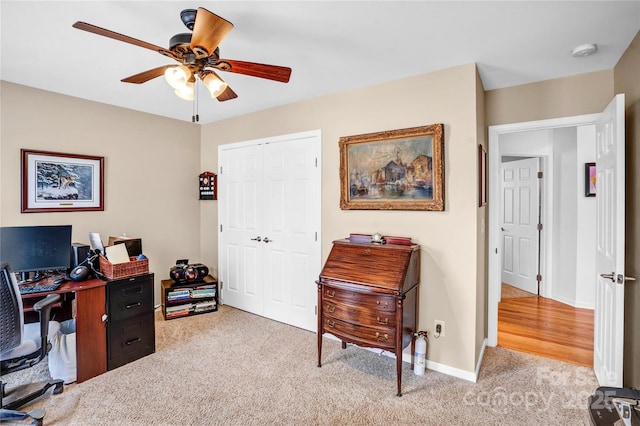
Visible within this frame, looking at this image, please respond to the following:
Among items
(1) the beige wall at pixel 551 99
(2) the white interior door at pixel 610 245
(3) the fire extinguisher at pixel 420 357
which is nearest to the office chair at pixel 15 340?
(3) the fire extinguisher at pixel 420 357

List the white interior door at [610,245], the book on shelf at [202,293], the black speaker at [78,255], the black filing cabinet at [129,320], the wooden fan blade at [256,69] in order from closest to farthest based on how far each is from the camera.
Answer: the wooden fan blade at [256,69] < the white interior door at [610,245] < the black filing cabinet at [129,320] < the black speaker at [78,255] < the book on shelf at [202,293]

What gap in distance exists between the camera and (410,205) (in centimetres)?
274

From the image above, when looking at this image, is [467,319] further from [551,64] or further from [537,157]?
[537,157]

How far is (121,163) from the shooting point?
11.8 feet

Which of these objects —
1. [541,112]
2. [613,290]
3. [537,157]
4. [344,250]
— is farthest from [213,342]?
[537,157]

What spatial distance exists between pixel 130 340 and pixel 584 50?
164 inches

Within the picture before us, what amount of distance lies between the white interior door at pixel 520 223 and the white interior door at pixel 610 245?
7.84 feet

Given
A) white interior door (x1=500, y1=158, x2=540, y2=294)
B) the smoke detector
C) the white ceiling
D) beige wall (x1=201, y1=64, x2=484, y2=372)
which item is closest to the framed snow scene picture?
the white ceiling

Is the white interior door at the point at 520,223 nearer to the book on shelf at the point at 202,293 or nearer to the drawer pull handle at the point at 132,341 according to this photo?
the book on shelf at the point at 202,293

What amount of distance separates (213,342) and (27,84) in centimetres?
294

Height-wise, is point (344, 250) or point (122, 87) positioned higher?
point (122, 87)

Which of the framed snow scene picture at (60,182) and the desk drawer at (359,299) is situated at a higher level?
the framed snow scene picture at (60,182)

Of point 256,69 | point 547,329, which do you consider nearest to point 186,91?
point 256,69

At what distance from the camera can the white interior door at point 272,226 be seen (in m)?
3.39
